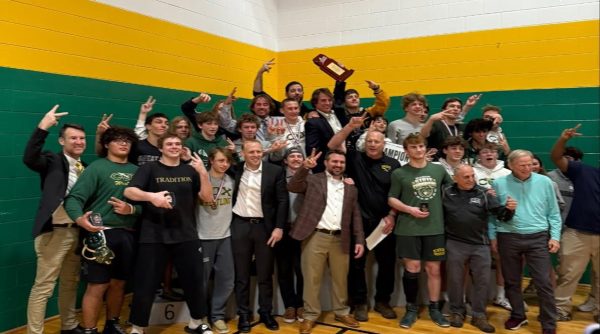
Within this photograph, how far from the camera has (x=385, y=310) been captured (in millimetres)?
4230

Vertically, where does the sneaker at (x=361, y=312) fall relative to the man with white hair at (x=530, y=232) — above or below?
below

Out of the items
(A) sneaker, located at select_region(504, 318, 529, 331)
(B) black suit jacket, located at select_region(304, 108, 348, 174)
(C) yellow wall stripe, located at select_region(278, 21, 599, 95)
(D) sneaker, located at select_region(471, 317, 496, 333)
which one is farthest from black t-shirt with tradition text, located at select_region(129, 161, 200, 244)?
(C) yellow wall stripe, located at select_region(278, 21, 599, 95)

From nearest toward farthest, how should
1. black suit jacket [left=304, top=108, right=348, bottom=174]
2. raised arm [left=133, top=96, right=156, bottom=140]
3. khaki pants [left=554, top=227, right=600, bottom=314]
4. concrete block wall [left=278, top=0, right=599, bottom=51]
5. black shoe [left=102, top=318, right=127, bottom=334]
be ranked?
black shoe [left=102, top=318, right=127, bottom=334]
khaki pants [left=554, top=227, right=600, bottom=314]
black suit jacket [left=304, top=108, right=348, bottom=174]
raised arm [left=133, top=96, right=156, bottom=140]
concrete block wall [left=278, top=0, right=599, bottom=51]

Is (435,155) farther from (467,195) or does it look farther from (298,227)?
(298,227)

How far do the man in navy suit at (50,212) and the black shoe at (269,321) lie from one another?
1.65 meters

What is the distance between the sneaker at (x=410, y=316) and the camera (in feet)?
13.1

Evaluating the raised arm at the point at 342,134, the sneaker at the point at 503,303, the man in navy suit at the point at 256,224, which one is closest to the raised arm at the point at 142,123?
the man in navy suit at the point at 256,224

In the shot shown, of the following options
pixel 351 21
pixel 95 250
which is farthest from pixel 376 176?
pixel 351 21

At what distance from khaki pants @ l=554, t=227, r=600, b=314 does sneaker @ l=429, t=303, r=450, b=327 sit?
3.54 feet

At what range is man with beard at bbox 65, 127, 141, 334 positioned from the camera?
3383 millimetres

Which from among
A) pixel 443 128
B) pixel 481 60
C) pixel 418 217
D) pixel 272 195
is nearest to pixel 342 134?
pixel 272 195

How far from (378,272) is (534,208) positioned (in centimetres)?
145

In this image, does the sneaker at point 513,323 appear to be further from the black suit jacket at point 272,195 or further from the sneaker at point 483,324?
the black suit jacket at point 272,195

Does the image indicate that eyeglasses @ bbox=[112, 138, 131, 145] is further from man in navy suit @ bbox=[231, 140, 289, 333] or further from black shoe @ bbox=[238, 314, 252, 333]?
black shoe @ bbox=[238, 314, 252, 333]
